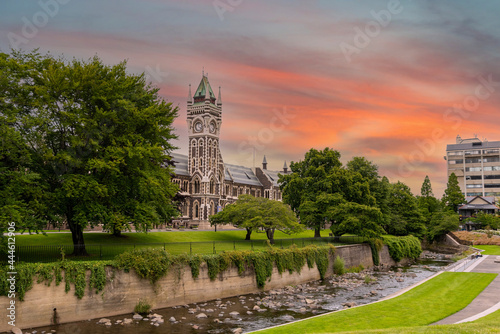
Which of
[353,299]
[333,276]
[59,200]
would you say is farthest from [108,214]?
[333,276]

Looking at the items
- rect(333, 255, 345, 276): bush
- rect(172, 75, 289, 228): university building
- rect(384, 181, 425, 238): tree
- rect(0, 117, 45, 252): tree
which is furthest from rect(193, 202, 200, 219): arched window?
rect(0, 117, 45, 252): tree

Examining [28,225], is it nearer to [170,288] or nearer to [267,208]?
[170,288]

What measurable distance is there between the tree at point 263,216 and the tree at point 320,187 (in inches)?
236

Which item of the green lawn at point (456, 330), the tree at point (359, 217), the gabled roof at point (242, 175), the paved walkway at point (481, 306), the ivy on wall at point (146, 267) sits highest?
the gabled roof at point (242, 175)

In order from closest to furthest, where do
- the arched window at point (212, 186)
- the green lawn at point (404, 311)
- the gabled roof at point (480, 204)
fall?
the green lawn at point (404, 311), the arched window at point (212, 186), the gabled roof at point (480, 204)

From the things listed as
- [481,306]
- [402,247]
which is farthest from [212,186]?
[481,306]

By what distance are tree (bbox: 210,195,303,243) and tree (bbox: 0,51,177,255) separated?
16.4 m

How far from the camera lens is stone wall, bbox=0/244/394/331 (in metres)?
23.7

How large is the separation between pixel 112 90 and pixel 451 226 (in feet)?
242

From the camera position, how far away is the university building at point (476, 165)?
457 feet

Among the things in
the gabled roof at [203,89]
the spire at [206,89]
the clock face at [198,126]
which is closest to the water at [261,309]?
the clock face at [198,126]

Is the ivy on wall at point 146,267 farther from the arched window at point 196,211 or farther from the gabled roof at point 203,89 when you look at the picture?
the gabled roof at point 203,89

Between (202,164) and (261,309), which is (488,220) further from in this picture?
(261,309)

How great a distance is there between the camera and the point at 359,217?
52781 mm
